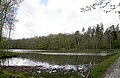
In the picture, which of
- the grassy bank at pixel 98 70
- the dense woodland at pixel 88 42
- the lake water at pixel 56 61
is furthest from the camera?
the dense woodland at pixel 88 42

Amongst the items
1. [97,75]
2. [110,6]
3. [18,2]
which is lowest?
[97,75]

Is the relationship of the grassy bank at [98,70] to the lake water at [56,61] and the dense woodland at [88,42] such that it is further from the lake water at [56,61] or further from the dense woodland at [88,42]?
the dense woodland at [88,42]

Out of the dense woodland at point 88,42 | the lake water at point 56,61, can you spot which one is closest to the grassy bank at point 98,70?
the lake water at point 56,61

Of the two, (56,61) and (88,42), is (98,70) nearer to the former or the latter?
(56,61)

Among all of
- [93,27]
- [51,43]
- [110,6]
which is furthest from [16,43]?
[110,6]

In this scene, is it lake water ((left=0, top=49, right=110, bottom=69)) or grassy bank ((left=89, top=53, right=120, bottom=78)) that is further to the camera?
lake water ((left=0, top=49, right=110, bottom=69))

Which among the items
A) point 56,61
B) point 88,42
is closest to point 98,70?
point 56,61

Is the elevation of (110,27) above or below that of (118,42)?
above

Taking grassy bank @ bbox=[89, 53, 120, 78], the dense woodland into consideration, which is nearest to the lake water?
grassy bank @ bbox=[89, 53, 120, 78]

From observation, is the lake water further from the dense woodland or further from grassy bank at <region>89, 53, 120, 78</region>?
the dense woodland

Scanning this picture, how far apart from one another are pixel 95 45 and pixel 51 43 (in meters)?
36.9

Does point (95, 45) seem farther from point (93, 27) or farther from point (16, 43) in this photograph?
point (16, 43)

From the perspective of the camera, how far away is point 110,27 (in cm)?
13538

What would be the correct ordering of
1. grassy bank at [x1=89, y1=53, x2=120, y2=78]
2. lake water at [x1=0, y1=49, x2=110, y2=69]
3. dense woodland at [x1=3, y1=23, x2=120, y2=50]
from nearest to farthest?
grassy bank at [x1=89, y1=53, x2=120, y2=78], lake water at [x1=0, y1=49, x2=110, y2=69], dense woodland at [x1=3, y1=23, x2=120, y2=50]
